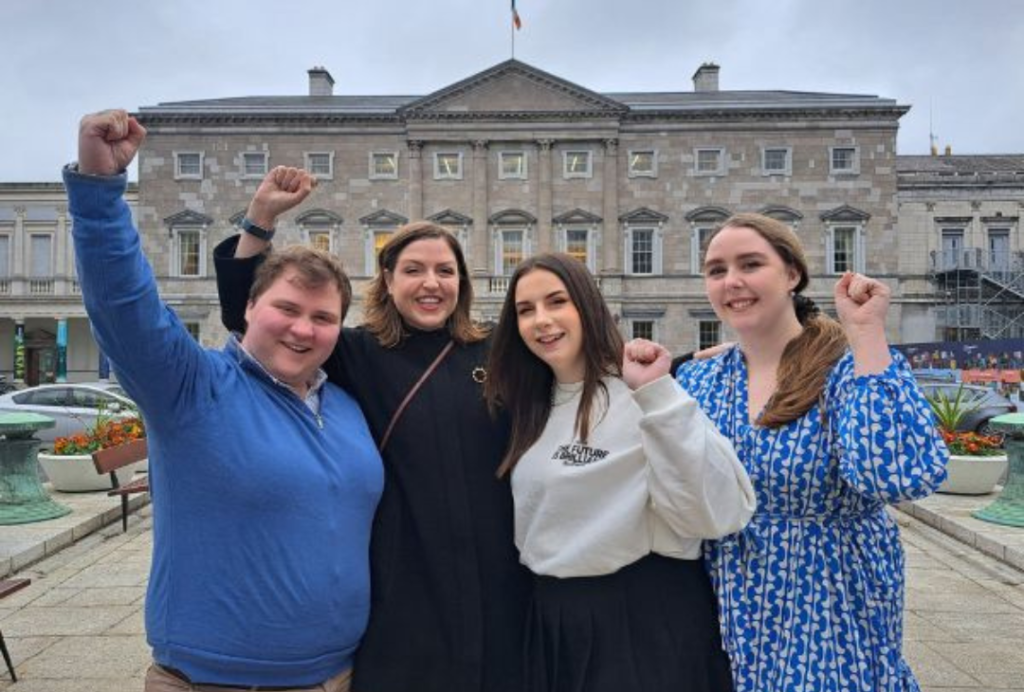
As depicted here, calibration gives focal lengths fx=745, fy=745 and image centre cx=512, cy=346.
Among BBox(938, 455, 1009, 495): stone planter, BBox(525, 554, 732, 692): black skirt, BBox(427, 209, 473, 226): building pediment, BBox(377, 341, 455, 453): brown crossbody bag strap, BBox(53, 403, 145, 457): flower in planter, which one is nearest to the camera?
BBox(525, 554, 732, 692): black skirt

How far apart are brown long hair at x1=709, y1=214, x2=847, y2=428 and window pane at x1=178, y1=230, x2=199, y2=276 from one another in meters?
38.1

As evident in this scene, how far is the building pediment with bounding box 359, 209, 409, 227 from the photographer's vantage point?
36031 millimetres

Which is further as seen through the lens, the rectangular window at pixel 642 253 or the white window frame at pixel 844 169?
the rectangular window at pixel 642 253

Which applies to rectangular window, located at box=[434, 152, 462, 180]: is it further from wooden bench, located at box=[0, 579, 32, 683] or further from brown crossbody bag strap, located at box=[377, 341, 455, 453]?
brown crossbody bag strap, located at box=[377, 341, 455, 453]

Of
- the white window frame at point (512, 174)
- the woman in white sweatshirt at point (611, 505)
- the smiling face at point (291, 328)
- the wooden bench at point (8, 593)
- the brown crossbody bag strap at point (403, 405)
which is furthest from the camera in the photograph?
the white window frame at point (512, 174)

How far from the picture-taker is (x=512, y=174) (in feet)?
120

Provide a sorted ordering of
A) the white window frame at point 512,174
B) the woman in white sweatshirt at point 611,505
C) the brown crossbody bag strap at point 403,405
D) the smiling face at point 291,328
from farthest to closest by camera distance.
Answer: the white window frame at point 512,174
the brown crossbody bag strap at point 403,405
the smiling face at point 291,328
the woman in white sweatshirt at point 611,505

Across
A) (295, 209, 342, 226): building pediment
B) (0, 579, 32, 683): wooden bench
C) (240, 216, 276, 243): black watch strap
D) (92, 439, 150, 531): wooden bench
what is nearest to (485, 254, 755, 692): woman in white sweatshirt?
(240, 216, 276, 243): black watch strap

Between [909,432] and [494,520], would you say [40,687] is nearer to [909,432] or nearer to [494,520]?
[494,520]

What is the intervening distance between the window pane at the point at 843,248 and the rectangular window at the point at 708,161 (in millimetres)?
6621

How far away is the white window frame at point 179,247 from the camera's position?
120 feet

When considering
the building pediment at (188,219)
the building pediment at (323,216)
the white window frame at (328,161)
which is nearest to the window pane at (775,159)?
the building pediment at (323,216)

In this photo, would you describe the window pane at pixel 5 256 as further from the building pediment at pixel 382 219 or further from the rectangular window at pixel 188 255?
the building pediment at pixel 382 219

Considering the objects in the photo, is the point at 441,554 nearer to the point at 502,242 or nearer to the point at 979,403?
the point at 979,403
